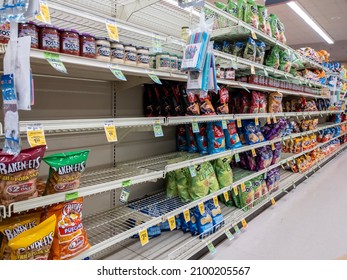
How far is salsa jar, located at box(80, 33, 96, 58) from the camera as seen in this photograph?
4.06ft

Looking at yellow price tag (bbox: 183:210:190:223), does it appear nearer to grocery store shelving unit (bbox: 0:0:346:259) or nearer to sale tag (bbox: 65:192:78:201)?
grocery store shelving unit (bbox: 0:0:346:259)

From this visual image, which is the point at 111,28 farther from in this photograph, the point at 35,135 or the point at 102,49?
the point at 35,135

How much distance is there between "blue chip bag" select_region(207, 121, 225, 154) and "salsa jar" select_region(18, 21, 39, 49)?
1546mm

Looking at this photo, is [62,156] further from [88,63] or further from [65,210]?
[88,63]

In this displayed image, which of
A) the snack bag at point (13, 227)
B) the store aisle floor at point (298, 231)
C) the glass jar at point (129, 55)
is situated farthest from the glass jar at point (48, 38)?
the store aisle floor at point (298, 231)

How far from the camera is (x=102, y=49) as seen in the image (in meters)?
1.29

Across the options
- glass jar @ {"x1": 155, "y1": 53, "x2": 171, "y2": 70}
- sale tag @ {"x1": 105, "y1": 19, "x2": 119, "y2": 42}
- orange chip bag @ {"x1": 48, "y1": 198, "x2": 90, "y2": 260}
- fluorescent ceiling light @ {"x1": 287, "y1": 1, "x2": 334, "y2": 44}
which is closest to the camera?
orange chip bag @ {"x1": 48, "y1": 198, "x2": 90, "y2": 260}

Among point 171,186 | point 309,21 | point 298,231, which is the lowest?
point 298,231

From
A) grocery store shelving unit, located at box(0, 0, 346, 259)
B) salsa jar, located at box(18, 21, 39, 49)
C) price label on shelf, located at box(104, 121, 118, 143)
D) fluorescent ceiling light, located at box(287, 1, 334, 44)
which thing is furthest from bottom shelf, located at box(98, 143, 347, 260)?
fluorescent ceiling light, located at box(287, 1, 334, 44)

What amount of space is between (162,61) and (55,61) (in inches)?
28.5

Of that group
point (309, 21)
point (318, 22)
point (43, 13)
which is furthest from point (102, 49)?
point (318, 22)

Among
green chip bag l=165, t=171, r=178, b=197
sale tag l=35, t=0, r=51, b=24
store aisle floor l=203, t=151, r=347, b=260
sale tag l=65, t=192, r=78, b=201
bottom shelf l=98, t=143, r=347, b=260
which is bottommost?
store aisle floor l=203, t=151, r=347, b=260

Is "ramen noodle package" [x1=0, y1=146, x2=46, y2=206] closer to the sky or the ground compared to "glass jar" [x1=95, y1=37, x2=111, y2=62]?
closer to the ground
